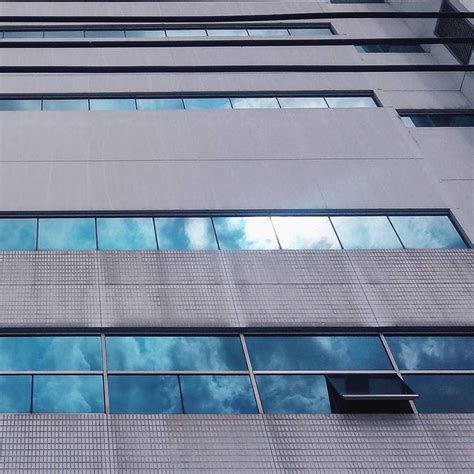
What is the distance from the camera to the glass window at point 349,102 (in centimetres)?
2034

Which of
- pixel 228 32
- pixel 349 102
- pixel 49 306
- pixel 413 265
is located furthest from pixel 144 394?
pixel 228 32

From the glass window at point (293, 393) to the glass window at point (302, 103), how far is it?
961 centimetres

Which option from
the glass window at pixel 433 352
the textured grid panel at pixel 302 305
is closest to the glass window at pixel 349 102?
the textured grid panel at pixel 302 305

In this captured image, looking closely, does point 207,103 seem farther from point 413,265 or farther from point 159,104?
point 413,265

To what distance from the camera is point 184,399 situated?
1197 cm

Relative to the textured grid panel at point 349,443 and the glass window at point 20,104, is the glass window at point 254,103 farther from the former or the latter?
the textured grid panel at point 349,443

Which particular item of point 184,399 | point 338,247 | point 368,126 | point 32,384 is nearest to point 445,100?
point 368,126

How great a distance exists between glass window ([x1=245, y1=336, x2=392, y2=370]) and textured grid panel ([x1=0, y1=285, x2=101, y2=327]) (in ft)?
10.4

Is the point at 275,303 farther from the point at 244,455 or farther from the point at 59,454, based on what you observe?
the point at 59,454

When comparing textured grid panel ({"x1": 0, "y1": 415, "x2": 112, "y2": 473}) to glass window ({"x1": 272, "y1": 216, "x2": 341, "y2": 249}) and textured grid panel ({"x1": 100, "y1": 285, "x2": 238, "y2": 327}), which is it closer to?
textured grid panel ({"x1": 100, "y1": 285, "x2": 238, "y2": 327})

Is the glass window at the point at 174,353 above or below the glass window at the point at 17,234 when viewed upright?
below

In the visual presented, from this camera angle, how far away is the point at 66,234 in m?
15.0

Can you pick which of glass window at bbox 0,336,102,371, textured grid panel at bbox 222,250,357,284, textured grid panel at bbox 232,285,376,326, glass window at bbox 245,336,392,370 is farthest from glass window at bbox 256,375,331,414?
glass window at bbox 0,336,102,371

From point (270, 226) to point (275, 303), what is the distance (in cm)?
253
